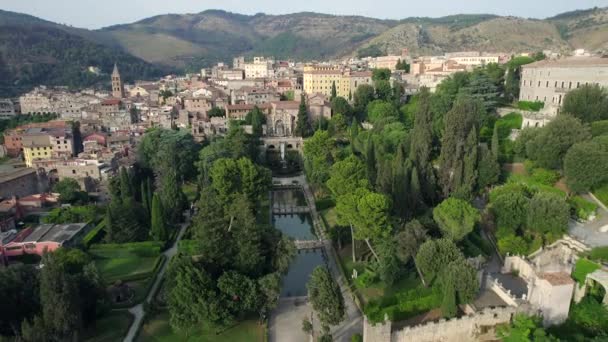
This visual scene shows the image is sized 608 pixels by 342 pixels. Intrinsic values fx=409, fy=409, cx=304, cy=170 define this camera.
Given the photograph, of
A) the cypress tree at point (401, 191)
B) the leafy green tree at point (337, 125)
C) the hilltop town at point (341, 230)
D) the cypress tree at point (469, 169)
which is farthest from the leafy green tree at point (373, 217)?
the leafy green tree at point (337, 125)

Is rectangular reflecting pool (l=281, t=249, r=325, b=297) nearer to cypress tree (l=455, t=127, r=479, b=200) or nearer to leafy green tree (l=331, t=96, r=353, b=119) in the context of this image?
cypress tree (l=455, t=127, r=479, b=200)

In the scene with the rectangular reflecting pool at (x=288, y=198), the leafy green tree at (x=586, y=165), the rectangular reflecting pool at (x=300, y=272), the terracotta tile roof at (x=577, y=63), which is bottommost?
the rectangular reflecting pool at (x=300, y=272)

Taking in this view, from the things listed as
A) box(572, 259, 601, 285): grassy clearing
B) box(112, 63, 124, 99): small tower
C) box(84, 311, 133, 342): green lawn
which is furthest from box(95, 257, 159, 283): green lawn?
box(112, 63, 124, 99): small tower

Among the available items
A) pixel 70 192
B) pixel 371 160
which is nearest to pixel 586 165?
pixel 371 160

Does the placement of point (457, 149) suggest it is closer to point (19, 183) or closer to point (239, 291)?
point (239, 291)

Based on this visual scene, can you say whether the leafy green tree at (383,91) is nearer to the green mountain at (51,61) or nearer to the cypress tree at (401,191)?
the cypress tree at (401,191)

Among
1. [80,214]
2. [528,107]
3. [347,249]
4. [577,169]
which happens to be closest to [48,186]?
[80,214]

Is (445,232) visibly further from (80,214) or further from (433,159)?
(80,214)
